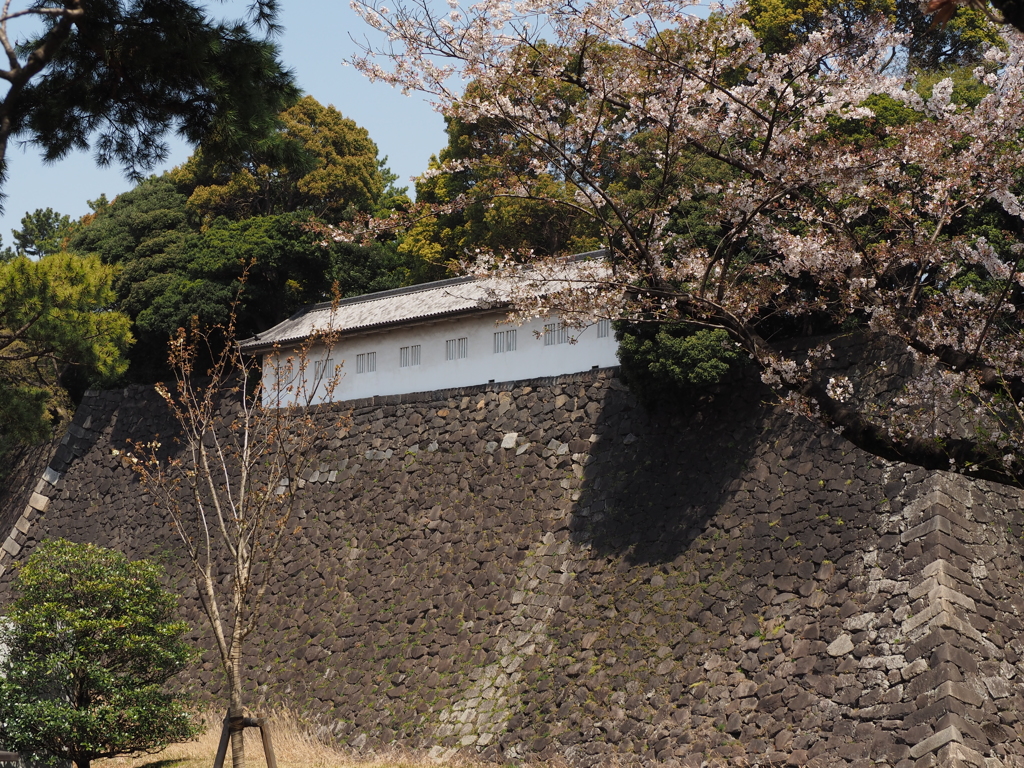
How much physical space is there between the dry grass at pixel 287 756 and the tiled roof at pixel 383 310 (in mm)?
6986

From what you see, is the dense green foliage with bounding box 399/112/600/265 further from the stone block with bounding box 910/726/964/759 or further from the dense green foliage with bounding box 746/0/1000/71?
the stone block with bounding box 910/726/964/759

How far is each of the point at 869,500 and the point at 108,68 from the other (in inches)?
391

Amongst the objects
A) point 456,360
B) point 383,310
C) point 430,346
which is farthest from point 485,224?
point 456,360

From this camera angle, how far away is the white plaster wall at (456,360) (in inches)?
719

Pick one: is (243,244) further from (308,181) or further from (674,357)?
(674,357)

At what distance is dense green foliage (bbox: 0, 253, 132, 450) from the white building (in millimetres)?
2919

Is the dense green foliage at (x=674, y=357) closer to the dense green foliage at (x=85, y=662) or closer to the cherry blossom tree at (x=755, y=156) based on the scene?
the cherry blossom tree at (x=755, y=156)

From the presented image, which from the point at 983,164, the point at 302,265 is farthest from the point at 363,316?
the point at 983,164

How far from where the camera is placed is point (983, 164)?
8188 millimetres

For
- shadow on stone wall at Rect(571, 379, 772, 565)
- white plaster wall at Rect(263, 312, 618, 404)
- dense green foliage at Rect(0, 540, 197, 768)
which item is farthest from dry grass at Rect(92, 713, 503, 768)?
white plaster wall at Rect(263, 312, 618, 404)

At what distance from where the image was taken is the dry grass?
1445cm

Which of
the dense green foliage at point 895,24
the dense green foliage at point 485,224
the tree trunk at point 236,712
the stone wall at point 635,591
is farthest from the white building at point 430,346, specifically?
the dense green foliage at point 895,24

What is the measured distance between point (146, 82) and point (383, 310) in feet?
39.4

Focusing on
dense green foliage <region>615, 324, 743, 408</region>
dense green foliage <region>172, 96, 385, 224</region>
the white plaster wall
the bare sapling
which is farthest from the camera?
dense green foliage <region>172, 96, 385, 224</region>
